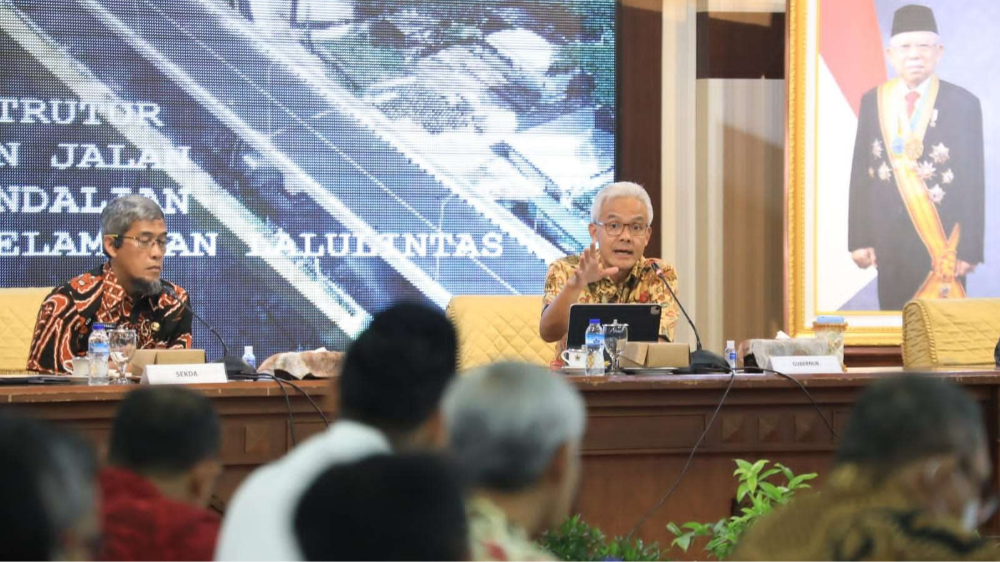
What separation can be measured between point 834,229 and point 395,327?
409cm

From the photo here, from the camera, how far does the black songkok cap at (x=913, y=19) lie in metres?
5.42

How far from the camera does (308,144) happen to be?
5.27 meters

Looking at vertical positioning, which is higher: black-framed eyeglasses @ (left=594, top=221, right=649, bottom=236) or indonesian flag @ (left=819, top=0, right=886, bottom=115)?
indonesian flag @ (left=819, top=0, right=886, bottom=115)

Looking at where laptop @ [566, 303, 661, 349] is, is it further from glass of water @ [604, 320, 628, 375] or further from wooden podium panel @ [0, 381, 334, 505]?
wooden podium panel @ [0, 381, 334, 505]

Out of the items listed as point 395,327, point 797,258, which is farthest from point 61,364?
point 797,258

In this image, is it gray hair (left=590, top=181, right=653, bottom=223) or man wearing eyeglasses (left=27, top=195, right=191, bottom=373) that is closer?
man wearing eyeglasses (left=27, top=195, right=191, bottom=373)

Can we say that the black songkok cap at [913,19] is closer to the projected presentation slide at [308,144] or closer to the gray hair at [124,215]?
the projected presentation slide at [308,144]

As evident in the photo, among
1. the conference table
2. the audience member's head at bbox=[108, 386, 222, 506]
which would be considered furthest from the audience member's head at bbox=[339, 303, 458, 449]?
the conference table

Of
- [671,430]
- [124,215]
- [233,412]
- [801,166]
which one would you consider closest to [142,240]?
[124,215]

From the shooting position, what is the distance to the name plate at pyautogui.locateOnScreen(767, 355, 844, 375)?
11.9ft

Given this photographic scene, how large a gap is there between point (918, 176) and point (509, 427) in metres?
4.42

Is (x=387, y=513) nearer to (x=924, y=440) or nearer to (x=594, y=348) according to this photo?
(x=924, y=440)

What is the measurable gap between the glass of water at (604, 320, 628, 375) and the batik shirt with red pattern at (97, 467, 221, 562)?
219 cm

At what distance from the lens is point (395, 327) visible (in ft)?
5.09
